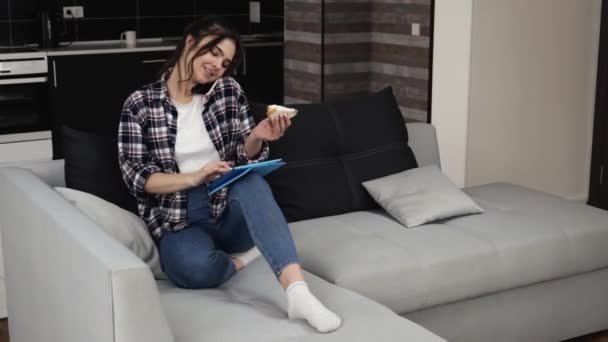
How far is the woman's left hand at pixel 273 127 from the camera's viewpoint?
2922 mm

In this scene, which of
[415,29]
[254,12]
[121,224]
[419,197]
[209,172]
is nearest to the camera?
[209,172]

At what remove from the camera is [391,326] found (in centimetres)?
254

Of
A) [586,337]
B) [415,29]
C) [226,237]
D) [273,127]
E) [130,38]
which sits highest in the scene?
[415,29]

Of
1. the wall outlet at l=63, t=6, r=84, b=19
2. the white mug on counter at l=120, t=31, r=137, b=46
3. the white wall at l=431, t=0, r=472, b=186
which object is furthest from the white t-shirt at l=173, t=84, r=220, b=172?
the wall outlet at l=63, t=6, r=84, b=19

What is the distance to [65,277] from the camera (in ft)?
8.13

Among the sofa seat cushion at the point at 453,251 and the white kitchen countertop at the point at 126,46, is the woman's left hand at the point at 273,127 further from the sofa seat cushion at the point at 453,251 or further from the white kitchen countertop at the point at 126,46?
the white kitchen countertop at the point at 126,46

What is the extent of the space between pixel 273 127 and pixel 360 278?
56 centimetres

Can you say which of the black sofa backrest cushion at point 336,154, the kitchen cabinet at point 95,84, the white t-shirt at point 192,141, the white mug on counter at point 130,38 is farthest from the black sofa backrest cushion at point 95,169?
the white mug on counter at point 130,38

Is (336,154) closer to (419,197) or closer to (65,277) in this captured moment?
(419,197)

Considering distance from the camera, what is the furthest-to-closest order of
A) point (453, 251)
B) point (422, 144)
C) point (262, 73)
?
point (262, 73), point (422, 144), point (453, 251)

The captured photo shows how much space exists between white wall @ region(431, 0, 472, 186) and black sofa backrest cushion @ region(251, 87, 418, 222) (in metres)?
1.12

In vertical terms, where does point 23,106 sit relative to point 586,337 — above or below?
above

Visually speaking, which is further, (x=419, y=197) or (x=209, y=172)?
(x=419, y=197)

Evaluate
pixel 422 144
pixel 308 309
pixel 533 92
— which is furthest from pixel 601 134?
pixel 308 309
